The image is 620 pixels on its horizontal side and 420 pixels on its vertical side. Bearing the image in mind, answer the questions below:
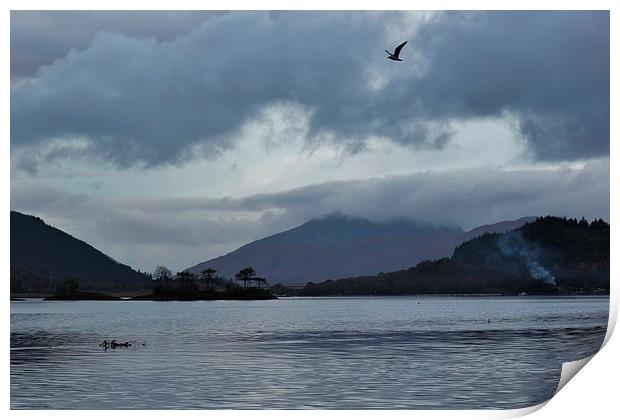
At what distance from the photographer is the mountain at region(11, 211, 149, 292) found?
46.2 meters

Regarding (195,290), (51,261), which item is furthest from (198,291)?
(51,261)

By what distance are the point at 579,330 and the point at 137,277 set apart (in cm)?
4448

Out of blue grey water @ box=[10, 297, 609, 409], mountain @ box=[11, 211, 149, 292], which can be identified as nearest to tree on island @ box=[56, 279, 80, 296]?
mountain @ box=[11, 211, 149, 292]

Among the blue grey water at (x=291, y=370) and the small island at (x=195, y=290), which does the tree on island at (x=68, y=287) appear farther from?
the blue grey water at (x=291, y=370)

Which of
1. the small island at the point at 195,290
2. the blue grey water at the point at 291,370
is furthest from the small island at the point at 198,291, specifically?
the blue grey water at the point at 291,370

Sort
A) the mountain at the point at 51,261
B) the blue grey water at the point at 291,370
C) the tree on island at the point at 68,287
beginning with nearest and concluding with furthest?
the blue grey water at the point at 291,370 < the mountain at the point at 51,261 < the tree on island at the point at 68,287

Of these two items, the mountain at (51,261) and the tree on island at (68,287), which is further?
the tree on island at (68,287)

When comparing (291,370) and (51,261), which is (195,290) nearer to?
(51,261)

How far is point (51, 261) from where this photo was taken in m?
55.6

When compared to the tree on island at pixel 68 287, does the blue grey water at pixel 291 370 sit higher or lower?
lower

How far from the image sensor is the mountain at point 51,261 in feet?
152

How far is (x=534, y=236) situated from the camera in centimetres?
6500
